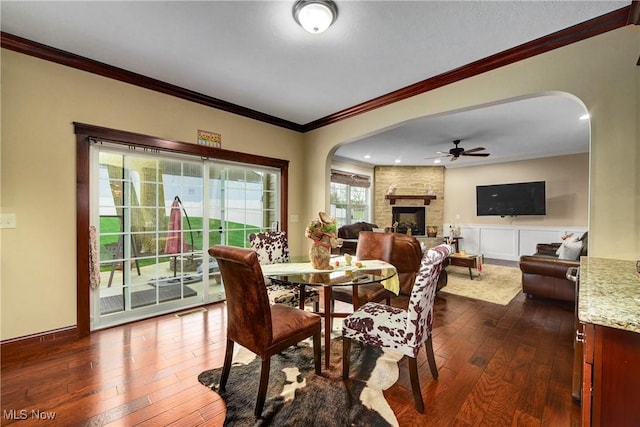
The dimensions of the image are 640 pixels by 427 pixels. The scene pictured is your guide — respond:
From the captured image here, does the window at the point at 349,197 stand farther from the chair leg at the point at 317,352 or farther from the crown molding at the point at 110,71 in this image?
the chair leg at the point at 317,352

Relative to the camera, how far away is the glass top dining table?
6.29 ft

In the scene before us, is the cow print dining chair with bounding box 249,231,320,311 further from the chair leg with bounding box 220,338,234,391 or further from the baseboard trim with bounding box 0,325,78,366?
the baseboard trim with bounding box 0,325,78,366

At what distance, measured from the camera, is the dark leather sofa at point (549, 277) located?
334 centimetres

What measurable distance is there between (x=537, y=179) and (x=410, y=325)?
6798 mm

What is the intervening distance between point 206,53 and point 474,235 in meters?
7.44

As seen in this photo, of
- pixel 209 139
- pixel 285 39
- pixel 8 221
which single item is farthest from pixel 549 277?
pixel 8 221

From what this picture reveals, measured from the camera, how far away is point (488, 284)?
4.39 meters

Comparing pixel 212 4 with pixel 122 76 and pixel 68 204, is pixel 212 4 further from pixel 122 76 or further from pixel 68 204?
pixel 68 204

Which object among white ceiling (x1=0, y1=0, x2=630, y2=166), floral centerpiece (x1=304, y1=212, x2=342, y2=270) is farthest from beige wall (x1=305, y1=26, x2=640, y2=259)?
floral centerpiece (x1=304, y1=212, x2=342, y2=270)

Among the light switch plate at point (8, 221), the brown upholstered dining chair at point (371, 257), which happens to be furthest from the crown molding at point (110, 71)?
the brown upholstered dining chair at point (371, 257)

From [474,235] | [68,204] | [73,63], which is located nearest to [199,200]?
[68,204]

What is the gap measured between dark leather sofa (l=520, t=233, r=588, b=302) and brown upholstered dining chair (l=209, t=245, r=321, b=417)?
3.34 metres

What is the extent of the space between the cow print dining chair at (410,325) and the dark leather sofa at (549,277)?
8.61 feet

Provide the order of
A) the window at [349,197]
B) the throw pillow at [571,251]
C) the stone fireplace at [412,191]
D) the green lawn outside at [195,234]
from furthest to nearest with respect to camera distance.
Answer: the stone fireplace at [412,191], the window at [349,197], the throw pillow at [571,251], the green lawn outside at [195,234]
